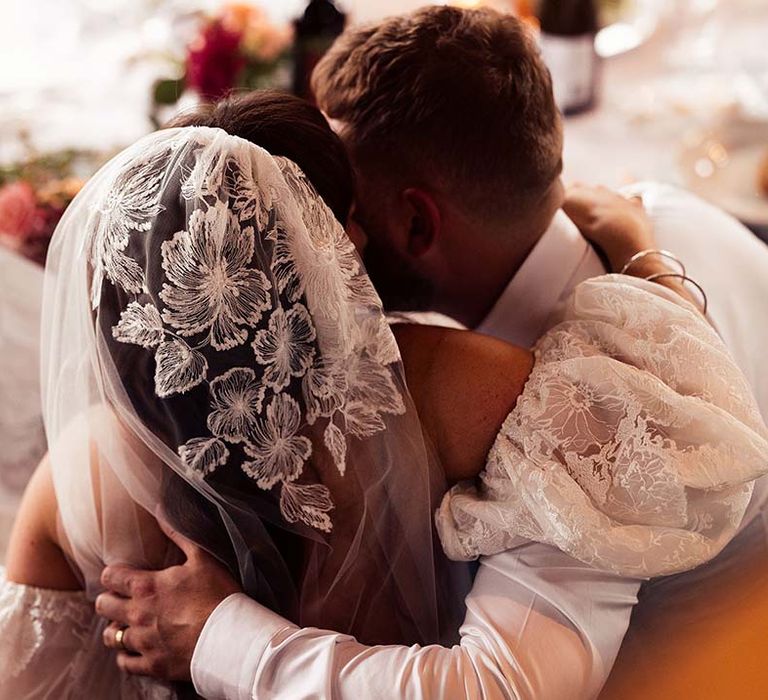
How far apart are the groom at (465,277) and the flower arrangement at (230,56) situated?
68cm

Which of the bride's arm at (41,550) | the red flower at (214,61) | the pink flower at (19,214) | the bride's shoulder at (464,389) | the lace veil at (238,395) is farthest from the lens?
the red flower at (214,61)

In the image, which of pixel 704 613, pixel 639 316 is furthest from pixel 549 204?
pixel 704 613

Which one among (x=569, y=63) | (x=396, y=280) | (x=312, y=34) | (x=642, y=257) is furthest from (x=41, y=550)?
(x=569, y=63)

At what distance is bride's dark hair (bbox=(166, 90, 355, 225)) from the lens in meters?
0.94

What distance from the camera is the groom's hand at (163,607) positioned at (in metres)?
1.00

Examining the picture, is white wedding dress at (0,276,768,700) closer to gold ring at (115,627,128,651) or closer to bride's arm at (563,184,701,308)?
bride's arm at (563,184,701,308)

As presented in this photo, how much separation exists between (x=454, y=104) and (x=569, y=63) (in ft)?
2.95

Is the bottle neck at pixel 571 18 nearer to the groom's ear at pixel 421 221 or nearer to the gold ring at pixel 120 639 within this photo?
the groom's ear at pixel 421 221

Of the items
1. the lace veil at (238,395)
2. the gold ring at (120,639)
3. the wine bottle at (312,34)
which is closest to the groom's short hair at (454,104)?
the lace veil at (238,395)

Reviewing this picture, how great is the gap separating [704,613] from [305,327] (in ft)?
1.74

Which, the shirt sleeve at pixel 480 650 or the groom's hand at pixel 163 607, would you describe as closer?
the shirt sleeve at pixel 480 650

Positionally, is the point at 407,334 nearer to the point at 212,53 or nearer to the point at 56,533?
the point at 56,533

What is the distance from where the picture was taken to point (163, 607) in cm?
102

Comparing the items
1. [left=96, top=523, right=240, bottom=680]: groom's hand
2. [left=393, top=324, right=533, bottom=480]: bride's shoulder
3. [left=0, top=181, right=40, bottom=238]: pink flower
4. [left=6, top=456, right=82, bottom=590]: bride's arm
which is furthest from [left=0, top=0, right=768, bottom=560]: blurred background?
[left=393, top=324, right=533, bottom=480]: bride's shoulder
